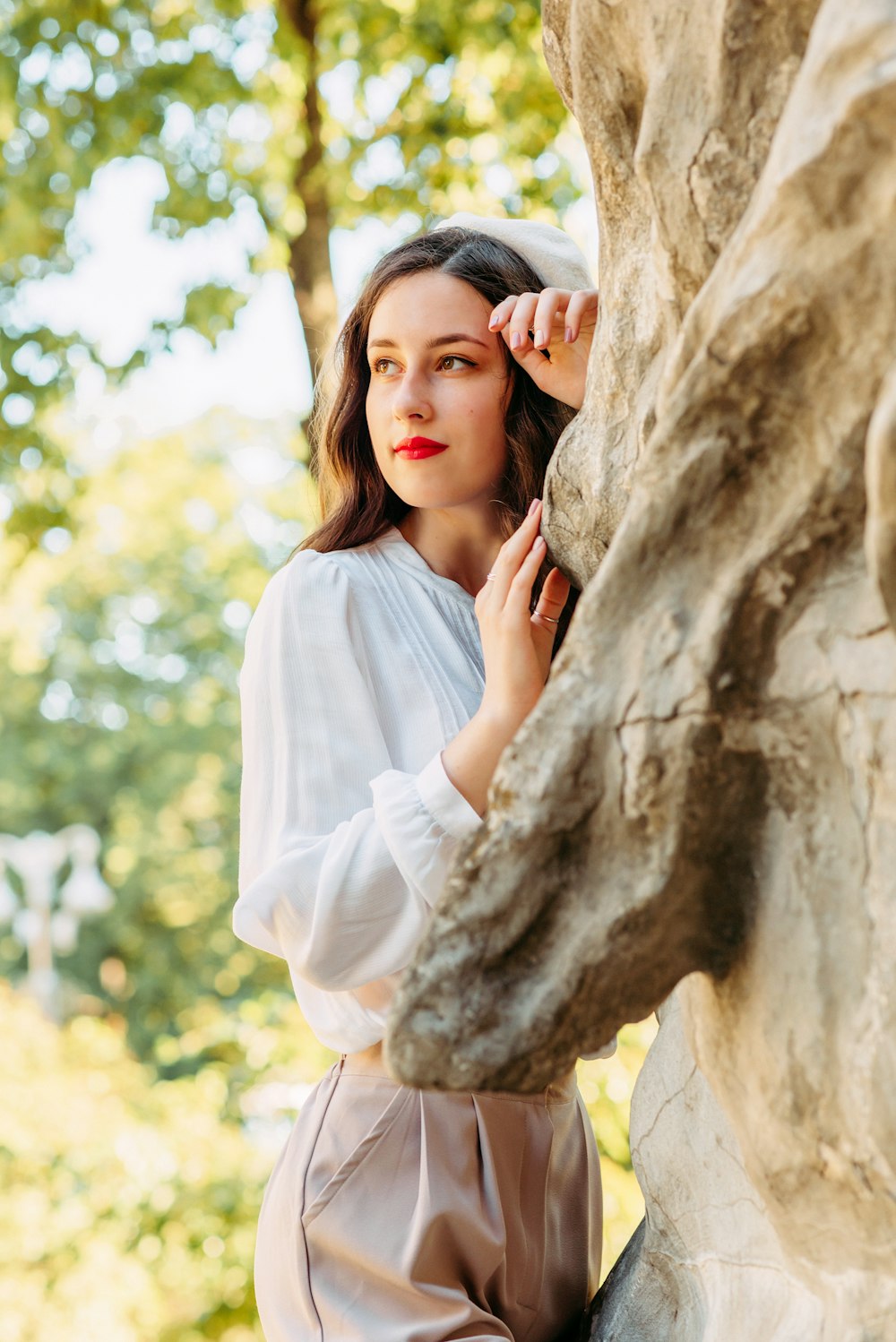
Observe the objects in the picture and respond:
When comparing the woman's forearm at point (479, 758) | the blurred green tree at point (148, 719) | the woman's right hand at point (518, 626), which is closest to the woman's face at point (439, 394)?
the woman's right hand at point (518, 626)

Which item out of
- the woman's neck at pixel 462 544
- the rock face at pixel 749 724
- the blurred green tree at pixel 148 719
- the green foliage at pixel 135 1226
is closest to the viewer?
the rock face at pixel 749 724

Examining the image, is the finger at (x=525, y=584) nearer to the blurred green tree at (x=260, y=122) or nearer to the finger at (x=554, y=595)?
the finger at (x=554, y=595)

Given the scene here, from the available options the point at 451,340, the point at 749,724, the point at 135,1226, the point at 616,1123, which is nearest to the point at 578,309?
the point at 451,340

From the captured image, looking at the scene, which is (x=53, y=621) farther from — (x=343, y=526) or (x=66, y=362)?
(x=343, y=526)

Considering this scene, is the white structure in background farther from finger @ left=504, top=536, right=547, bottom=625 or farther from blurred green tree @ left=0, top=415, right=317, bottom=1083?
finger @ left=504, top=536, right=547, bottom=625

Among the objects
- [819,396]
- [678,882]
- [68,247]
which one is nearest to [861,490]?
[819,396]

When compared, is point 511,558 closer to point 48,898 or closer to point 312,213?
point 312,213

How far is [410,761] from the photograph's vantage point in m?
1.90

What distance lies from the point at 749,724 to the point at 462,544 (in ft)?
3.23

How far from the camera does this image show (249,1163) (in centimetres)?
530

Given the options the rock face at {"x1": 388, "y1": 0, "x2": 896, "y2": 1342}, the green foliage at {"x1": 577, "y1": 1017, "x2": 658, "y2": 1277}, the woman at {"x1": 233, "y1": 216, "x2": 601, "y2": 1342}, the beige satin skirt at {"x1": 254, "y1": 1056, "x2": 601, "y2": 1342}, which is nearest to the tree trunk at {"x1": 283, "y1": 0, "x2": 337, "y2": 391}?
the green foliage at {"x1": 577, "y1": 1017, "x2": 658, "y2": 1277}

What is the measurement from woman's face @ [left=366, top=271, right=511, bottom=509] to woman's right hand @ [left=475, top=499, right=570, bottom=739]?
0.25 meters

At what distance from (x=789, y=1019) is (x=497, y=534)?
1.05 m

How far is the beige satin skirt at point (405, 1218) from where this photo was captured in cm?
176
